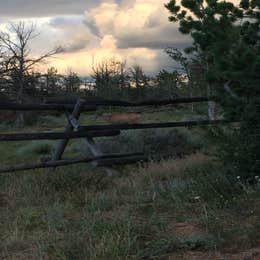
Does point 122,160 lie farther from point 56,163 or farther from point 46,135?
point 46,135

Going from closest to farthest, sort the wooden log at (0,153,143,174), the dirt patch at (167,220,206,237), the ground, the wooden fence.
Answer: the ground
the dirt patch at (167,220,206,237)
the wooden log at (0,153,143,174)
the wooden fence

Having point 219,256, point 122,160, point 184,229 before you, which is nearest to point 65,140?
point 122,160

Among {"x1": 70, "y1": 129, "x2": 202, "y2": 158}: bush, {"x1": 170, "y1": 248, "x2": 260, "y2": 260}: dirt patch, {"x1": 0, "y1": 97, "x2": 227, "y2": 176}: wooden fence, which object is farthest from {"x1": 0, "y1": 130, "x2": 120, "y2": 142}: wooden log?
{"x1": 170, "y1": 248, "x2": 260, "y2": 260}: dirt patch

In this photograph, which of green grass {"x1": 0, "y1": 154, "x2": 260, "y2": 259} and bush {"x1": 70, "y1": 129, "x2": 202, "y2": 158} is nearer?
green grass {"x1": 0, "y1": 154, "x2": 260, "y2": 259}

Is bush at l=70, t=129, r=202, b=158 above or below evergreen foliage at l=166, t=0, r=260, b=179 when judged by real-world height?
below

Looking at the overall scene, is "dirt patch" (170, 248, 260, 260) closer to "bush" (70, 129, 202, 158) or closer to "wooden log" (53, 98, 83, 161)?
"wooden log" (53, 98, 83, 161)

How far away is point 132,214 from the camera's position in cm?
538

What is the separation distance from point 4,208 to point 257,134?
3275 millimetres

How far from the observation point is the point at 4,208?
6133 millimetres

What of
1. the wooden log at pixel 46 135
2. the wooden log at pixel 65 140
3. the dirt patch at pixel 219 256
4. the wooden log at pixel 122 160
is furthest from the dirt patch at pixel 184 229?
the wooden log at pixel 65 140

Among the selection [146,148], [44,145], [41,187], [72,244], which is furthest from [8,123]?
[72,244]

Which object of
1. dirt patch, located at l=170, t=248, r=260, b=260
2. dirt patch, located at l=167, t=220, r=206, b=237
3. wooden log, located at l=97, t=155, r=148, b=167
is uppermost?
wooden log, located at l=97, t=155, r=148, b=167

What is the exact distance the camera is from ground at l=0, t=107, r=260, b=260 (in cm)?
433

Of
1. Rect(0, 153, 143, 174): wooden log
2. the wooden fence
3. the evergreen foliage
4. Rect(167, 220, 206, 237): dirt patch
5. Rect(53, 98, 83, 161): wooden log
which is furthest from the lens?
Rect(53, 98, 83, 161): wooden log
